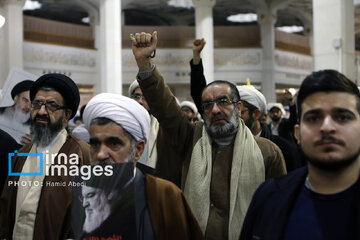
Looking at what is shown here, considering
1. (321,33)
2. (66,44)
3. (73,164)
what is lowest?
(73,164)

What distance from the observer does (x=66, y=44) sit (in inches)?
690

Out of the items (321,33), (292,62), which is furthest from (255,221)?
(292,62)

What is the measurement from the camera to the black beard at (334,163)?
52.8 inches

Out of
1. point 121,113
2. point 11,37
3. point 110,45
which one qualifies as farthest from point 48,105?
point 11,37

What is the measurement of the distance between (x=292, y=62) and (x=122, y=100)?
19491mm

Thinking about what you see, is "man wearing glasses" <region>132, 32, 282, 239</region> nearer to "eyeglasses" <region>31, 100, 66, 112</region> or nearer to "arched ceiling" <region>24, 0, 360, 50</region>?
"eyeglasses" <region>31, 100, 66, 112</region>

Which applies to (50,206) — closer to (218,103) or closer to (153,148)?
(218,103)

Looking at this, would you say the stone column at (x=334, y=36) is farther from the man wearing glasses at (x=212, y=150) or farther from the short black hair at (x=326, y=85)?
the short black hair at (x=326, y=85)

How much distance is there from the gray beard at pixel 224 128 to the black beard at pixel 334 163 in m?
1.04

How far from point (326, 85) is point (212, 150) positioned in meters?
1.11

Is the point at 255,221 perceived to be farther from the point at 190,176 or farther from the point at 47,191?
the point at 47,191

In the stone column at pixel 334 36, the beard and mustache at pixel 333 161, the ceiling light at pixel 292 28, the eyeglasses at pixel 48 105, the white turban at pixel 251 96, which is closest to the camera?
the beard and mustache at pixel 333 161

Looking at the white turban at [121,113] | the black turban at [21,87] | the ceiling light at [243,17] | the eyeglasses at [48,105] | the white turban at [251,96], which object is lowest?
the white turban at [121,113]

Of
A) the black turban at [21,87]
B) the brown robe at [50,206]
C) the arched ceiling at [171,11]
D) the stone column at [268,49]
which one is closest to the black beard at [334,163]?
the brown robe at [50,206]
